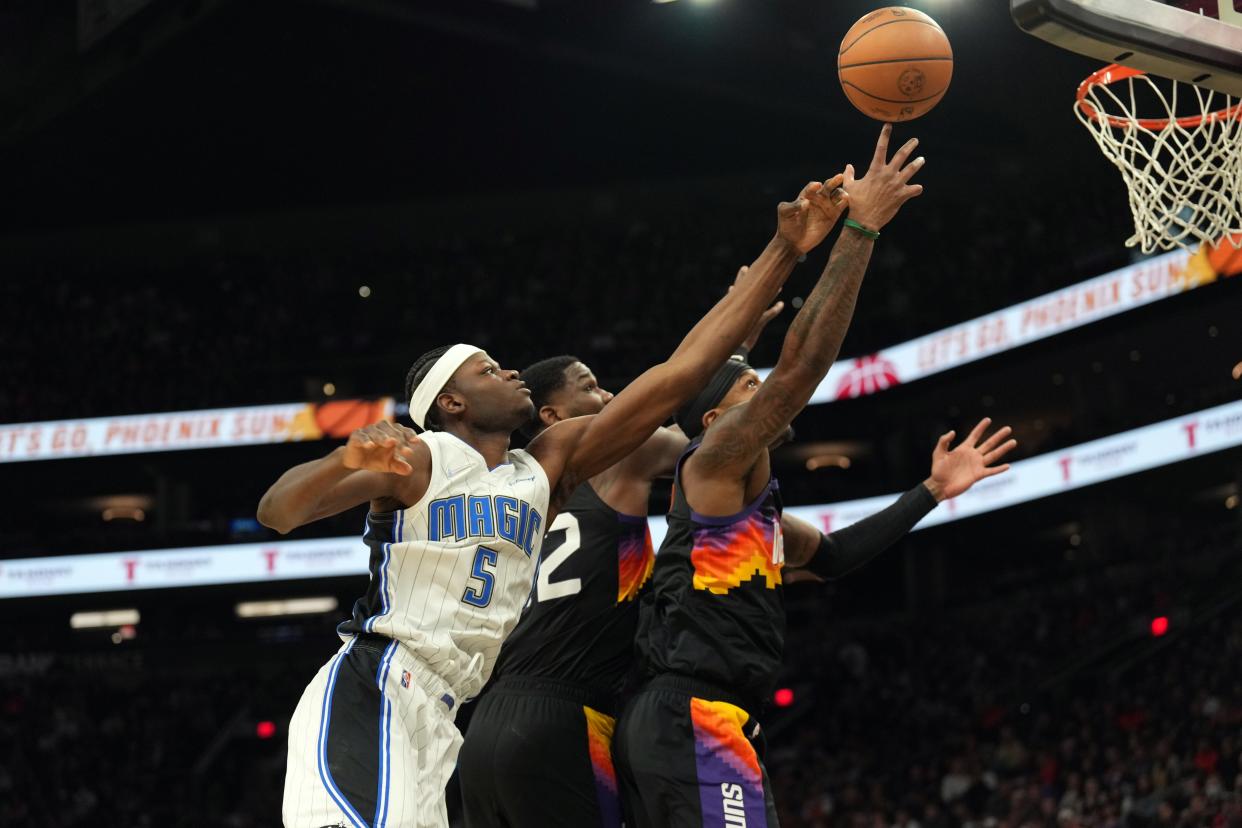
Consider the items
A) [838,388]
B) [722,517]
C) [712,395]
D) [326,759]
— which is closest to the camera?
[326,759]

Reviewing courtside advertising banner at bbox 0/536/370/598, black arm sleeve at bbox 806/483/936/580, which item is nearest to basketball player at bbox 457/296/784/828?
black arm sleeve at bbox 806/483/936/580

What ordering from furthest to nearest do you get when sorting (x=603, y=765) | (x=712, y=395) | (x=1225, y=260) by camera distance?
(x=1225, y=260) < (x=712, y=395) < (x=603, y=765)

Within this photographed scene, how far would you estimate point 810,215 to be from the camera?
442 centimetres

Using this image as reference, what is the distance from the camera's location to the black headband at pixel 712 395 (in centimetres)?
532

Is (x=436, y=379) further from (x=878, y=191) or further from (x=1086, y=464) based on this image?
(x=1086, y=464)

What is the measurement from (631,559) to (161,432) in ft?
66.5

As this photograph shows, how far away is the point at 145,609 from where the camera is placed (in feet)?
91.6

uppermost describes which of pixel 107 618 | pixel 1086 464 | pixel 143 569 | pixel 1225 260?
pixel 1225 260

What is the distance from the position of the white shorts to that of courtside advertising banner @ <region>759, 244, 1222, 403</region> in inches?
554

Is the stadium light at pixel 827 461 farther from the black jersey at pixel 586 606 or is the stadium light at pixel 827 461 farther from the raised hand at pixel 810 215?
the raised hand at pixel 810 215

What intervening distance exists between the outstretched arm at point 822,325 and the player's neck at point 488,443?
0.71 m

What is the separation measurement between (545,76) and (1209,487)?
1243 centimetres

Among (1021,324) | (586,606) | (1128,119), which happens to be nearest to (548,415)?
(586,606)

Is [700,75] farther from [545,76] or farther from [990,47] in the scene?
[990,47]
